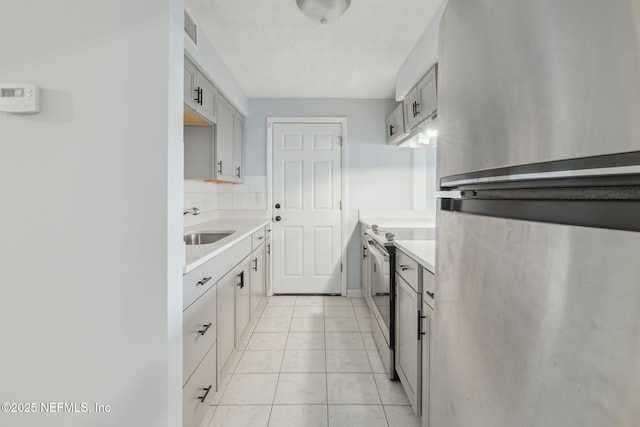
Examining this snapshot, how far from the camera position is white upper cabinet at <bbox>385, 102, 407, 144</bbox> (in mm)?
2979

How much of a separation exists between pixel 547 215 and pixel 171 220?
106cm

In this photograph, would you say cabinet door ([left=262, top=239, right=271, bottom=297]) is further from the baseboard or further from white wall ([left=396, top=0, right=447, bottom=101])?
white wall ([left=396, top=0, right=447, bottom=101])

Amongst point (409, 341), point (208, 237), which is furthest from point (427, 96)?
point (208, 237)

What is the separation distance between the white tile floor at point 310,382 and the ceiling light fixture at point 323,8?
2.28m

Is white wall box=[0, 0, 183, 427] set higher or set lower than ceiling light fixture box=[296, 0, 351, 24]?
lower

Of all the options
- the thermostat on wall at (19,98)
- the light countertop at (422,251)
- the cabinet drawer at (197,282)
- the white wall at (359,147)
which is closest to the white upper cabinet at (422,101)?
the light countertop at (422,251)

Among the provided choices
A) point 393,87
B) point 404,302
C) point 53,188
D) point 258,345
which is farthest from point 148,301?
point 393,87

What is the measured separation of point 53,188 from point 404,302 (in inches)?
64.8

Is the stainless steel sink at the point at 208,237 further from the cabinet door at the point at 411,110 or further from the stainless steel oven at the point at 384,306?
the cabinet door at the point at 411,110

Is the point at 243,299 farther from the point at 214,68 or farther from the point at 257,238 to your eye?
the point at 214,68

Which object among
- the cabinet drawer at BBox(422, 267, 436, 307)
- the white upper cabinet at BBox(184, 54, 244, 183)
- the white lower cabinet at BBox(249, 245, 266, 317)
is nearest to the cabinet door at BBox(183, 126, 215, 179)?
the white upper cabinet at BBox(184, 54, 244, 183)

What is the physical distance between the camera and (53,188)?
3.38 ft

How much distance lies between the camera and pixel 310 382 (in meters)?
2.02

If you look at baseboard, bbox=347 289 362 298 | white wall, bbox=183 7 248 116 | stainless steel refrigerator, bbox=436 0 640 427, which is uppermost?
white wall, bbox=183 7 248 116
